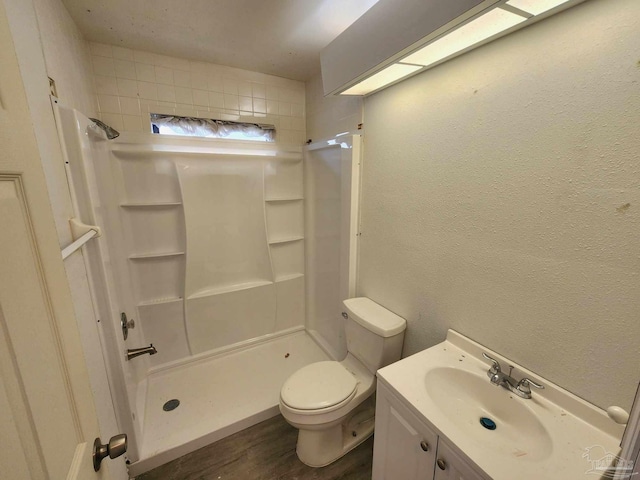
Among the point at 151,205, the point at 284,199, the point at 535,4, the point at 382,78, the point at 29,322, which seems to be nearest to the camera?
the point at 29,322

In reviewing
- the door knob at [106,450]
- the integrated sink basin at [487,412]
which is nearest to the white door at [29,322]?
the door knob at [106,450]

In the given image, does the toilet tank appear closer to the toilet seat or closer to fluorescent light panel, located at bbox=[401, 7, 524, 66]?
the toilet seat

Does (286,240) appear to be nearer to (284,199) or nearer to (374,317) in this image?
(284,199)

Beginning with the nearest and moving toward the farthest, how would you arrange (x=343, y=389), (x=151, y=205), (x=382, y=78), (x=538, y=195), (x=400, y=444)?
(x=538, y=195)
(x=400, y=444)
(x=382, y=78)
(x=343, y=389)
(x=151, y=205)

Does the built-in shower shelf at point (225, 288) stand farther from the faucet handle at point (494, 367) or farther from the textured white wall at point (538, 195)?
the faucet handle at point (494, 367)

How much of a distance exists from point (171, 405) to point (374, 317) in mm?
1513

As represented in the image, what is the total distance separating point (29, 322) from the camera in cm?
42

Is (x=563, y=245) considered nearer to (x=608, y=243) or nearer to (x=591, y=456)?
(x=608, y=243)

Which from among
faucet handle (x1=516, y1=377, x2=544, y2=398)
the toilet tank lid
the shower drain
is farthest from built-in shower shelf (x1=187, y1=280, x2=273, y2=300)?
faucet handle (x1=516, y1=377, x2=544, y2=398)

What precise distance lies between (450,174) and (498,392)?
88 cm

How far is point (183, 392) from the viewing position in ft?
6.26

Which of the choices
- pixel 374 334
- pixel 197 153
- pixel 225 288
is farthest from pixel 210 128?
pixel 374 334

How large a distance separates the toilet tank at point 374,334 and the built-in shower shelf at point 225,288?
3.33 ft

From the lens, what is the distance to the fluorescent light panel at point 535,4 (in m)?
0.74
